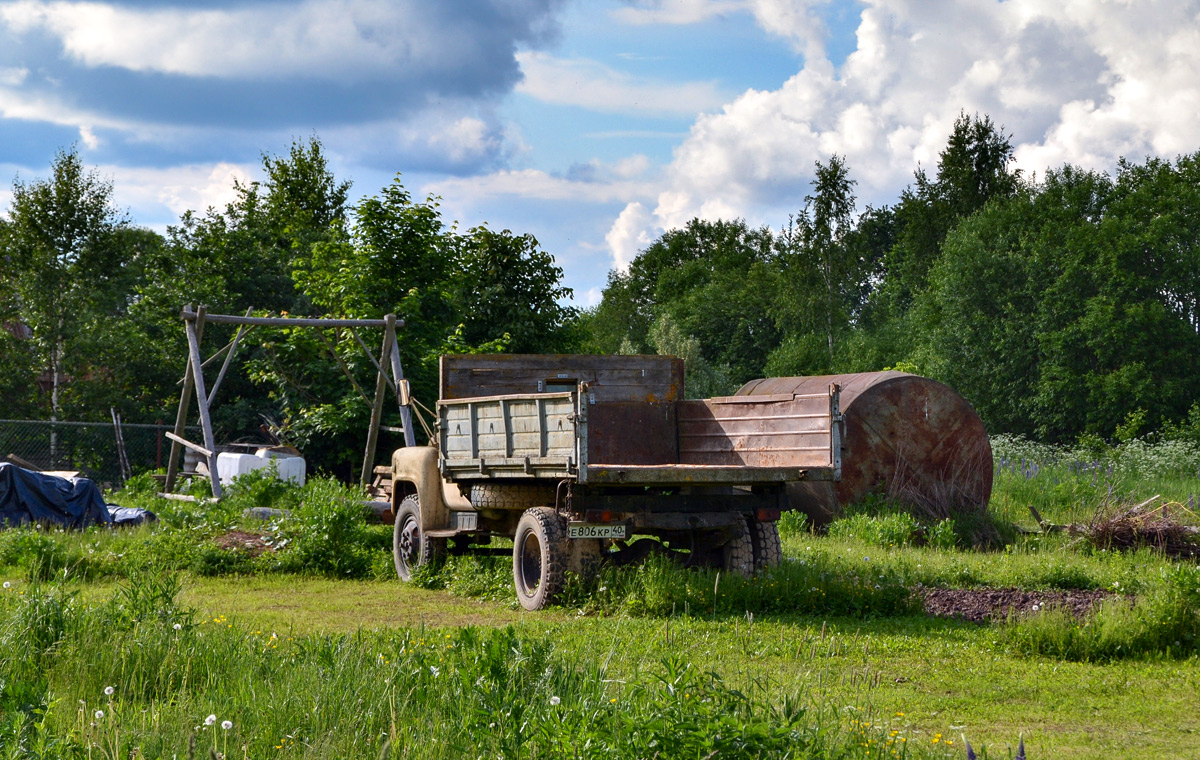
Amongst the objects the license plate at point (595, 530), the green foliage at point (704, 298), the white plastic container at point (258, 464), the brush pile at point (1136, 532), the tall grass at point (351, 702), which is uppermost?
the green foliage at point (704, 298)

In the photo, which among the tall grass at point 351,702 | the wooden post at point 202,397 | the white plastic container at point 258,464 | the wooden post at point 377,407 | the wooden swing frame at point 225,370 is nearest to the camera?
the tall grass at point 351,702

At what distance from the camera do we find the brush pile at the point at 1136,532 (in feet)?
43.1

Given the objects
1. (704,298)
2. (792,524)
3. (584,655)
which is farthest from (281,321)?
(704,298)

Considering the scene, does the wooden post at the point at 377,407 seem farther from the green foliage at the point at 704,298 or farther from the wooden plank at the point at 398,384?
the green foliage at the point at 704,298

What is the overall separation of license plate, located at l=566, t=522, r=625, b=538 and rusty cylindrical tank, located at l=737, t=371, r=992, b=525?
638cm

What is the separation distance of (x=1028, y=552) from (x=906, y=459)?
9.15ft

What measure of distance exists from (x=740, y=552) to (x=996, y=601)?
2122mm

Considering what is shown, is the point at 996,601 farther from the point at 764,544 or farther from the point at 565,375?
the point at 565,375

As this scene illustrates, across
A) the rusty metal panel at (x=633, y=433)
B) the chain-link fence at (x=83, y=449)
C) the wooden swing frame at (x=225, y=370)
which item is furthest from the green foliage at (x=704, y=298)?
the rusty metal panel at (x=633, y=433)

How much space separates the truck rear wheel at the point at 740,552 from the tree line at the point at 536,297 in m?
11.5

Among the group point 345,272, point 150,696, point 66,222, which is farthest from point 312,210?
point 150,696

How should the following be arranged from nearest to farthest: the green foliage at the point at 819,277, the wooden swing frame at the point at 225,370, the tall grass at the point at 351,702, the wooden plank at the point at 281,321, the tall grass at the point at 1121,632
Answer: the tall grass at the point at 351,702, the tall grass at the point at 1121,632, the wooden swing frame at the point at 225,370, the wooden plank at the point at 281,321, the green foliage at the point at 819,277

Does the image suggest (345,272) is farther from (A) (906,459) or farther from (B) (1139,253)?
(B) (1139,253)

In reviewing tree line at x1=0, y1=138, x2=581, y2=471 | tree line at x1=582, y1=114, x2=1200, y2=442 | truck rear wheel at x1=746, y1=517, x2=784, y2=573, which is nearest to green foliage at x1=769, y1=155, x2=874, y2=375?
tree line at x1=582, y1=114, x2=1200, y2=442
